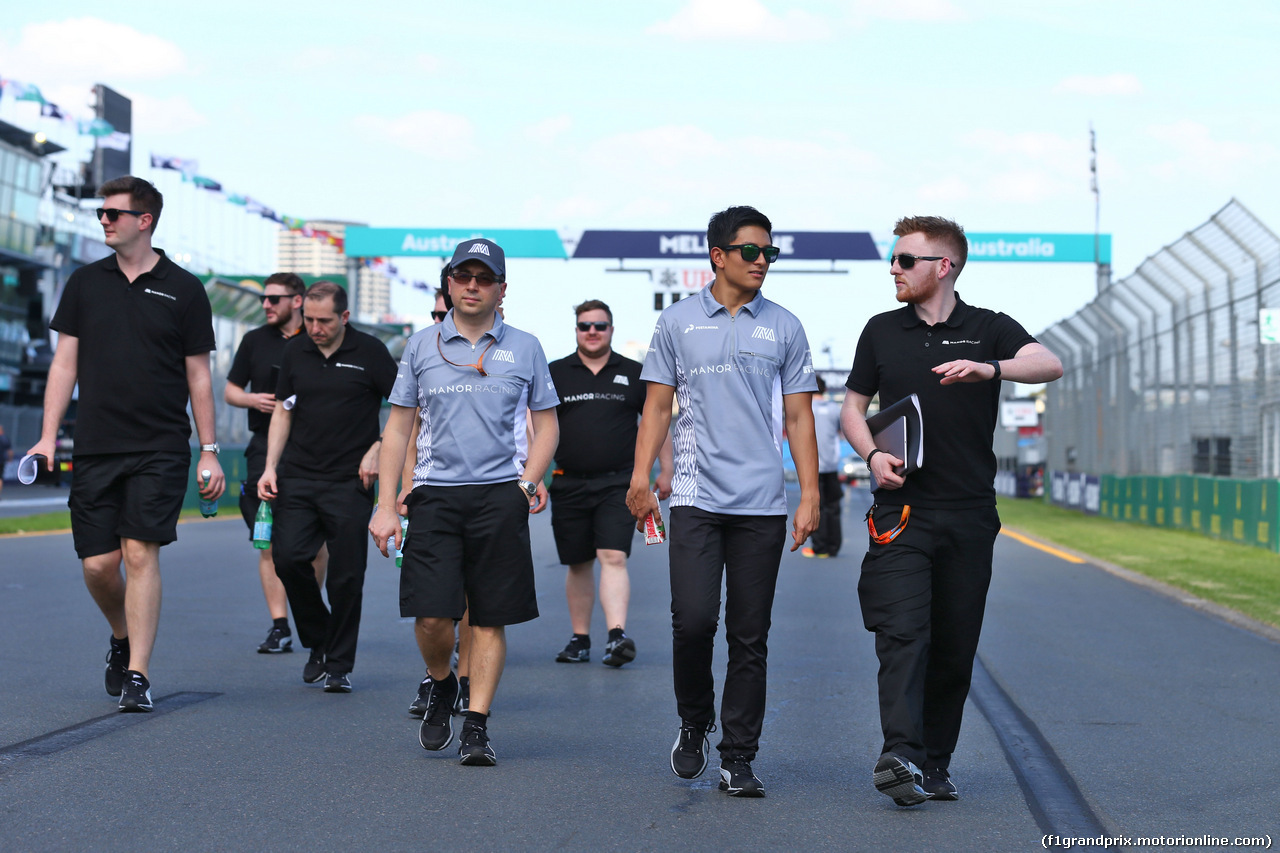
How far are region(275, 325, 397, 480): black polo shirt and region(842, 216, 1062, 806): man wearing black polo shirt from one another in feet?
9.53

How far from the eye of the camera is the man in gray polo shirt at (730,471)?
4996 mm

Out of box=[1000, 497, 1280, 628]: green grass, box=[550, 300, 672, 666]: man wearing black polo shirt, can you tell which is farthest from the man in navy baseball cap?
box=[1000, 497, 1280, 628]: green grass

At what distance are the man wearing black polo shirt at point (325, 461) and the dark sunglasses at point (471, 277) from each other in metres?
1.67

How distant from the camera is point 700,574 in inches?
197

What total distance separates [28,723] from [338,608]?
154 cm

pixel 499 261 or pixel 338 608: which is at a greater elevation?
pixel 499 261

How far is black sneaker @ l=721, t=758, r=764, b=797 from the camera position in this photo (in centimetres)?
487

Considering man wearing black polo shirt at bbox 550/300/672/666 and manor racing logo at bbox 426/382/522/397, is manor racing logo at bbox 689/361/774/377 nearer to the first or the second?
manor racing logo at bbox 426/382/522/397

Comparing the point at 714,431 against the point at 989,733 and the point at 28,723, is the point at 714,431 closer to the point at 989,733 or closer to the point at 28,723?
the point at 989,733

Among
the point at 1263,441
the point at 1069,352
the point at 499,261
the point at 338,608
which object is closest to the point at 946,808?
the point at 499,261

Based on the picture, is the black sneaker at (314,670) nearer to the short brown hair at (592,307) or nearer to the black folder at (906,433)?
the short brown hair at (592,307)

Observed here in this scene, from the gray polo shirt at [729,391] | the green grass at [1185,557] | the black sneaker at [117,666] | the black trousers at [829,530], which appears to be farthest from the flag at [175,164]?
the gray polo shirt at [729,391]

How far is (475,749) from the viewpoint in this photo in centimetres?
527

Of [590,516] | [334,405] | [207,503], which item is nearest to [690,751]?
[207,503]
